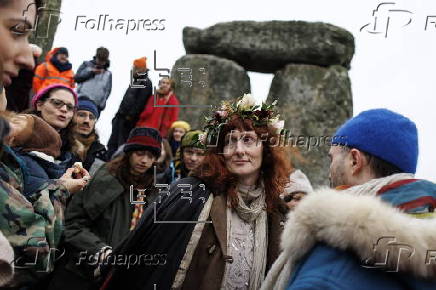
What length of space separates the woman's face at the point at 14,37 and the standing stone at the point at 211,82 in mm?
8988

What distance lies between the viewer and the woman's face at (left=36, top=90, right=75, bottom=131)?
11.5ft

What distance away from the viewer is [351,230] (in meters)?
1.55

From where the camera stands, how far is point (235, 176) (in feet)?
9.50

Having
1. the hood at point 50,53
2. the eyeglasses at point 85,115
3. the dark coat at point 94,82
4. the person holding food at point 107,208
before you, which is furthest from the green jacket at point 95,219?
the dark coat at point 94,82

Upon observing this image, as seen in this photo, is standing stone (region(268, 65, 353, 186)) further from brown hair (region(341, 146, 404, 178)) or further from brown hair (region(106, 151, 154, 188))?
brown hair (region(341, 146, 404, 178))

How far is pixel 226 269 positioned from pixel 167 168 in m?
2.85

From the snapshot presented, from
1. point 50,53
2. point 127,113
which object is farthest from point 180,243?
point 127,113

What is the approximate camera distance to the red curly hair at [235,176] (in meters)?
2.84

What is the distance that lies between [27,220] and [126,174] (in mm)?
2102

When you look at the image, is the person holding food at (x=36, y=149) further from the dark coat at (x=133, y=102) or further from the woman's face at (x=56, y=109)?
the dark coat at (x=133, y=102)

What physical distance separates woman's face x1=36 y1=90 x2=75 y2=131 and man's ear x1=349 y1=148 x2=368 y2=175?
7.45 ft

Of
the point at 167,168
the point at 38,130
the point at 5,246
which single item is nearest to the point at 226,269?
the point at 38,130

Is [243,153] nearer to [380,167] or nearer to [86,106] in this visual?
[380,167]

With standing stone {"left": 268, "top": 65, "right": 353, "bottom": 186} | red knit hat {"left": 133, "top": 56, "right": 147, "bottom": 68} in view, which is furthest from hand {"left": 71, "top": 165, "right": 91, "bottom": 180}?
standing stone {"left": 268, "top": 65, "right": 353, "bottom": 186}
